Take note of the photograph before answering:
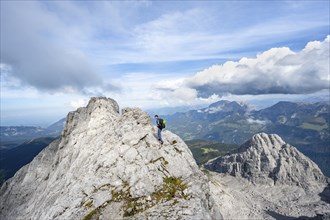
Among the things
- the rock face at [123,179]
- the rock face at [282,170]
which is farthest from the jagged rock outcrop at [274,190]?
the rock face at [123,179]

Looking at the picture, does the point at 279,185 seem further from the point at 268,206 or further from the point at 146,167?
the point at 146,167

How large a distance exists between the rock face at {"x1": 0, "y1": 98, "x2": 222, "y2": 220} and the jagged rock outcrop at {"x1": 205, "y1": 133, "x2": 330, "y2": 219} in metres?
94.2

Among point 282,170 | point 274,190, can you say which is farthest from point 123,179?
point 282,170

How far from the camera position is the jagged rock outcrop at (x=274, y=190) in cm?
A: 14462

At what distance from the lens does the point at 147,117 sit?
6066 cm

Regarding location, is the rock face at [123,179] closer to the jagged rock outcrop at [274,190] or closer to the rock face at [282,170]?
the jagged rock outcrop at [274,190]

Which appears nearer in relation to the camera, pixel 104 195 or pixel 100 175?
pixel 104 195

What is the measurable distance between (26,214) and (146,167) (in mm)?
31959

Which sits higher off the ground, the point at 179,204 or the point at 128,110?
the point at 128,110

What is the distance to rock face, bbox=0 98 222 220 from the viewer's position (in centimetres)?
3862

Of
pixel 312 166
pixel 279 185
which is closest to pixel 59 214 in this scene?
pixel 279 185

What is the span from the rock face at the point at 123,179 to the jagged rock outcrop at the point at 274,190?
94.2m

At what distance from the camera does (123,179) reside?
44219 mm

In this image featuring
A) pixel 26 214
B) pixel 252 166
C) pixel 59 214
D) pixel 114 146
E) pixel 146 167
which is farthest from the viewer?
pixel 252 166
